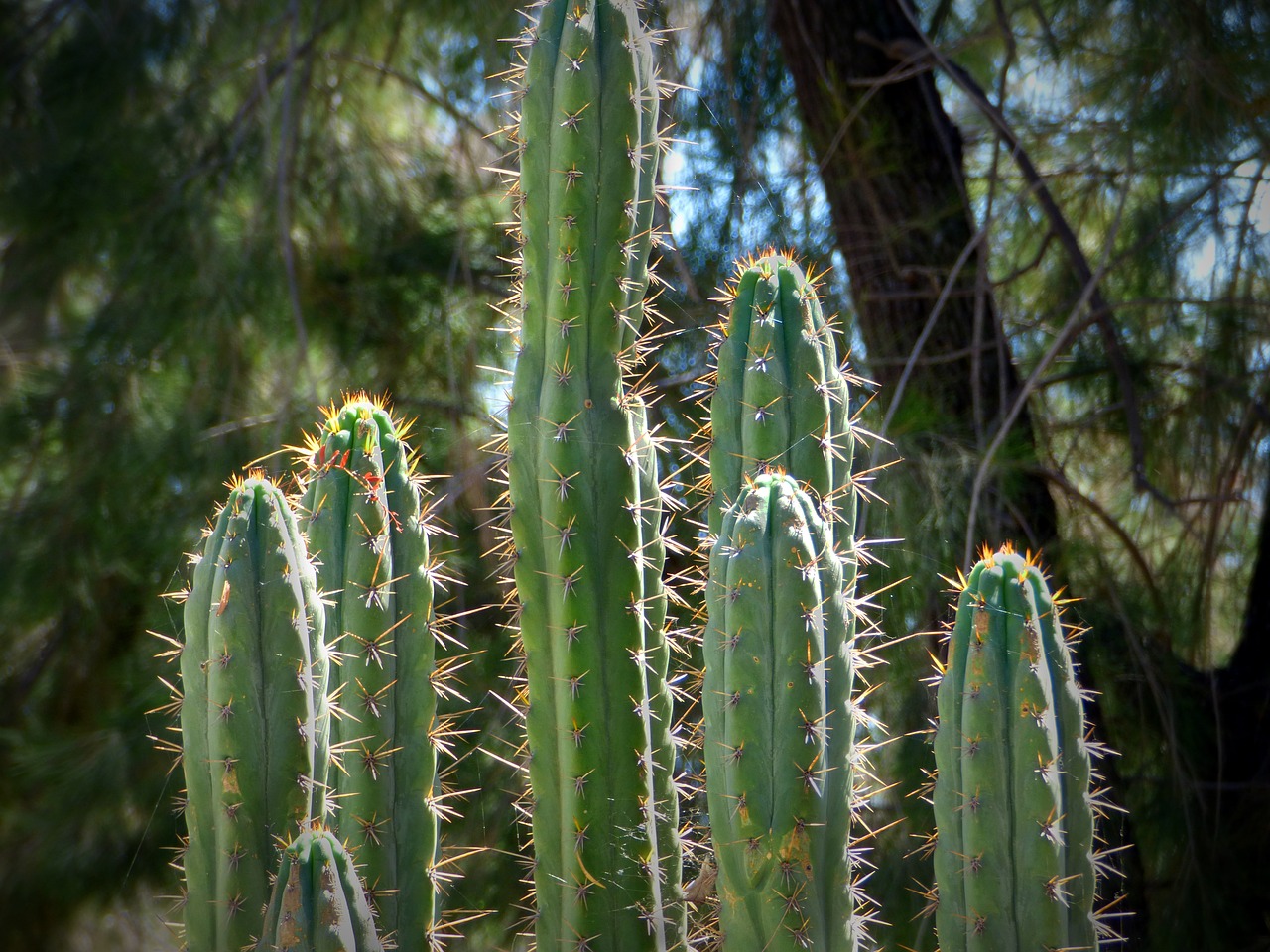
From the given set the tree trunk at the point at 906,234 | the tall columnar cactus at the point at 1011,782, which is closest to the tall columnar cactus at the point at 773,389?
the tall columnar cactus at the point at 1011,782

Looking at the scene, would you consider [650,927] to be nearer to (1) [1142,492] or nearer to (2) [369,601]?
(2) [369,601]

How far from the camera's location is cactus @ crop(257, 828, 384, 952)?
0.97 metres

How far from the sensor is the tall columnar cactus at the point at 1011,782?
1.09 m

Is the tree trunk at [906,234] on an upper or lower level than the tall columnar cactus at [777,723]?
upper

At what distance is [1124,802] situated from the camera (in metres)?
1.71

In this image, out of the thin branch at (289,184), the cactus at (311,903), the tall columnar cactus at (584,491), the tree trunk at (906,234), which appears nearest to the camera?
the cactus at (311,903)

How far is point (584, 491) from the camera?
48.4 inches

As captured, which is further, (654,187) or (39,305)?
(39,305)

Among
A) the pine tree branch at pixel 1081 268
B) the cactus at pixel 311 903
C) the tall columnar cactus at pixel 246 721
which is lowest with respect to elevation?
the cactus at pixel 311 903

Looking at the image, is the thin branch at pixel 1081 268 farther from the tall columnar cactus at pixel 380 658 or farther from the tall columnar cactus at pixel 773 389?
the tall columnar cactus at pixel 380 658

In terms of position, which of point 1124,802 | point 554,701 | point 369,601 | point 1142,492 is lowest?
point 1124,802

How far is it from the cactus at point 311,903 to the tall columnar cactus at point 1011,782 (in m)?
0.61

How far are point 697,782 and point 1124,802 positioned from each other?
746 millimetres

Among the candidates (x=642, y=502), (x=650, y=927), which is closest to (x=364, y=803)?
(x=650, y=927)
